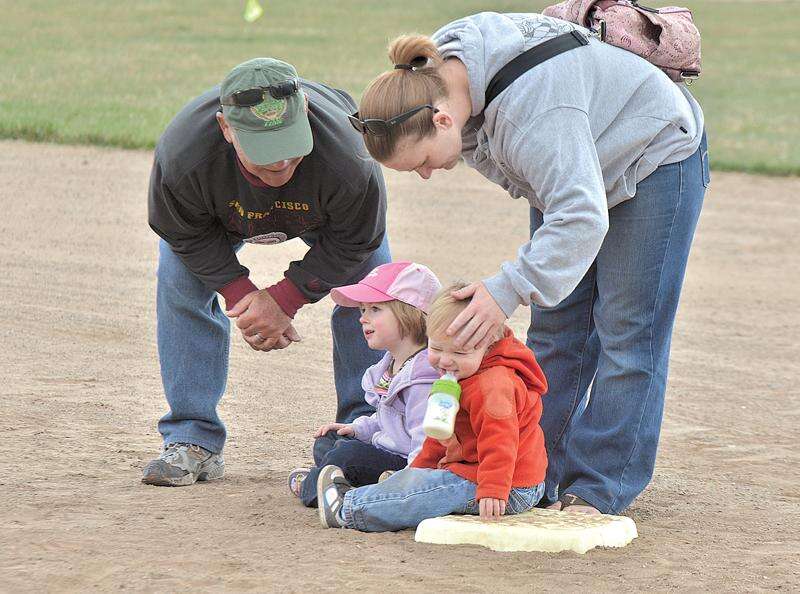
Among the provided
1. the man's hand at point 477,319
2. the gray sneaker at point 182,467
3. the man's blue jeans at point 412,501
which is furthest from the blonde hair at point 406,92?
the gray sneaker at point 182,467

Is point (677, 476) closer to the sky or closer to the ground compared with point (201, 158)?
closer to the ground

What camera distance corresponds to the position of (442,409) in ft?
11.6

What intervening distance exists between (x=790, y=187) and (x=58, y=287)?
727cm

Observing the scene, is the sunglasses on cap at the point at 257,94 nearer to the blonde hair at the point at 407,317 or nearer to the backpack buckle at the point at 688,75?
the blonde hair at the point at 407,317

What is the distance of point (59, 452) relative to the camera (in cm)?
470

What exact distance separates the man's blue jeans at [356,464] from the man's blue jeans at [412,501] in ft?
0.91

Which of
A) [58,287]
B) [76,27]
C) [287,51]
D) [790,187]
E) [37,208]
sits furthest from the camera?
[76,27]

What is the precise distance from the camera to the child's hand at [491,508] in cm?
363

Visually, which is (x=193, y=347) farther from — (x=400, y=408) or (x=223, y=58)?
(x=223, y=58)

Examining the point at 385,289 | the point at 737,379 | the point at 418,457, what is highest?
the point at 385,289

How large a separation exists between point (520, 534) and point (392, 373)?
793 mm

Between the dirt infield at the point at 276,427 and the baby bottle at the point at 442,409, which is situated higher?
the baby bottle at the point at 442,409

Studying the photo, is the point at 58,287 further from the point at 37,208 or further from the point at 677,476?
the point at 677,476

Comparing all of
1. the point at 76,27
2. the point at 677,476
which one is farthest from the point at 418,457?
the point at 76,27
